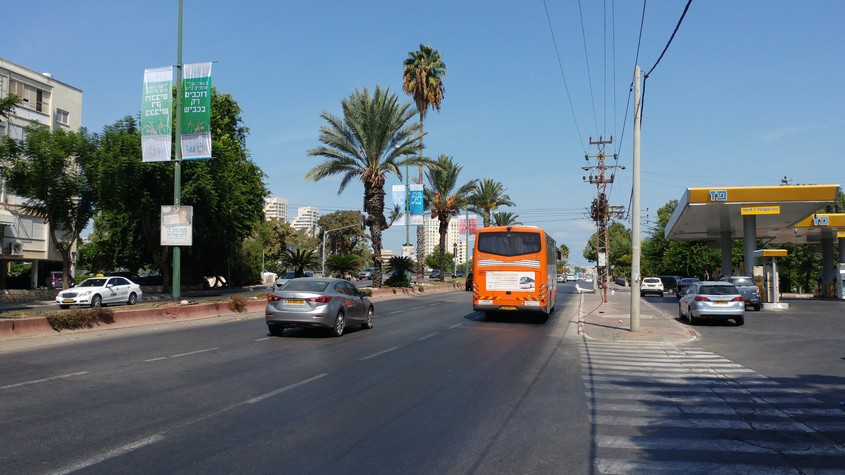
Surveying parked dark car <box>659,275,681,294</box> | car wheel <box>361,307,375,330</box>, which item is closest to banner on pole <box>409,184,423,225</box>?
car wheel <box>361,307,375,330</box>

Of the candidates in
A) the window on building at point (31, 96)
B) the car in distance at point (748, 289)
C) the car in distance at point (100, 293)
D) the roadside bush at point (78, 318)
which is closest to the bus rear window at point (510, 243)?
the roadside bush at point (78, 318)

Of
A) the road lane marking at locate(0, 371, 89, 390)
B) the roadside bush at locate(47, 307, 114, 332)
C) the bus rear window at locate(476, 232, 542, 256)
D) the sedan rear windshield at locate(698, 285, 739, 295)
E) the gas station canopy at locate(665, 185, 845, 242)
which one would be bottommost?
the road lane marking at locate(0, 371, 89, 390)

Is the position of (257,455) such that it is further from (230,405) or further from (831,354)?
(831,354)

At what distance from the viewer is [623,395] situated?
9180 millimetres

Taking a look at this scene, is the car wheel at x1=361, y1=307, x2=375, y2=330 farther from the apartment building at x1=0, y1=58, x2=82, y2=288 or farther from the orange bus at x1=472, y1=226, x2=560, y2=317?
the apartment building at x1=0, y1=58, x2=82, y2=288

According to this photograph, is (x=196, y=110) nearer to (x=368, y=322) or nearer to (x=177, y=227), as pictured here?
(x=177, y=227)

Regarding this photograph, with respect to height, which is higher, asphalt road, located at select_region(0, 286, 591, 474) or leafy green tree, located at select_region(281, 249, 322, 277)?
leafy green tree, located at select_region(281, 249, 322, 277)

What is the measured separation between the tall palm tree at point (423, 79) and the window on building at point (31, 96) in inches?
1063

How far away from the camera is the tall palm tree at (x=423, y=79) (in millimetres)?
48844

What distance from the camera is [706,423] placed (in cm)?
738

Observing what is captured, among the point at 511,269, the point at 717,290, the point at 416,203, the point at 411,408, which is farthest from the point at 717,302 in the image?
the point at 416,203

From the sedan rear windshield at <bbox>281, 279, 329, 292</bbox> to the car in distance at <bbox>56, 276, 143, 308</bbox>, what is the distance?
17.0m

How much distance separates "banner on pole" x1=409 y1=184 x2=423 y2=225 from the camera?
4384 cm

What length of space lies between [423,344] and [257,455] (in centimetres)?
953
